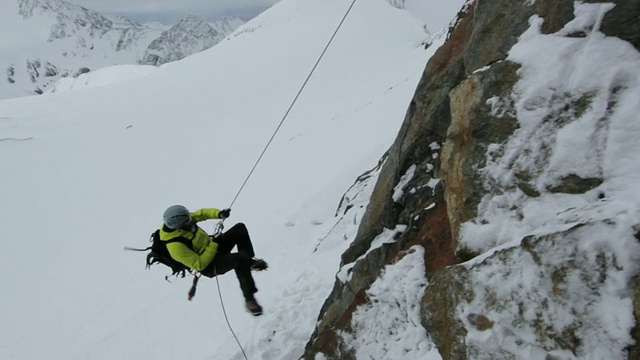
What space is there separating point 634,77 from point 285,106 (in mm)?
27451

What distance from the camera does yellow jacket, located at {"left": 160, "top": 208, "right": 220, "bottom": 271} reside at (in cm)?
618

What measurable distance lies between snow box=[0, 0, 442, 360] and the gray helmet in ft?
8.20

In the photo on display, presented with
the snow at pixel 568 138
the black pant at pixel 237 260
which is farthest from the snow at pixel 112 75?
the snow at pixel 568 138

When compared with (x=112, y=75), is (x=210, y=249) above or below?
above

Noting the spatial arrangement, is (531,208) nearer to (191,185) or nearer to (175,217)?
(175,217)

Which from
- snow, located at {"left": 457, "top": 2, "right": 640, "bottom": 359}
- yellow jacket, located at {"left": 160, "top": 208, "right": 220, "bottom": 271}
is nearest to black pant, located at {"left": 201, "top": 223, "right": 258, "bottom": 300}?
yellow jacket, located at {"left": 160, "top": 208, "right": 220, "bottom": 271}

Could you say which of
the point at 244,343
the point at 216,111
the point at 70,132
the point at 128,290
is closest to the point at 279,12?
the point at 216,111

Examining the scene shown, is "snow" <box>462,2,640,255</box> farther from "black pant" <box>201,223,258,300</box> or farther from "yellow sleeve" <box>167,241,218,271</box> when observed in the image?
"yellow sleeve" <box>167,241,218,271</box>

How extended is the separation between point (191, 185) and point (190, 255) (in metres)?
14.9

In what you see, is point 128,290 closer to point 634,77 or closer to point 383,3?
point 634,77

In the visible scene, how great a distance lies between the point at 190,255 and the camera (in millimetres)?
6258

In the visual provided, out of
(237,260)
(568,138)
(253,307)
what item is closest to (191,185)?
(237,260)

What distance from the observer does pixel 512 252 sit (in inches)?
128

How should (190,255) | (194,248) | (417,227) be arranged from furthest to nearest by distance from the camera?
(194,248)
(190,255)
(417,227)
